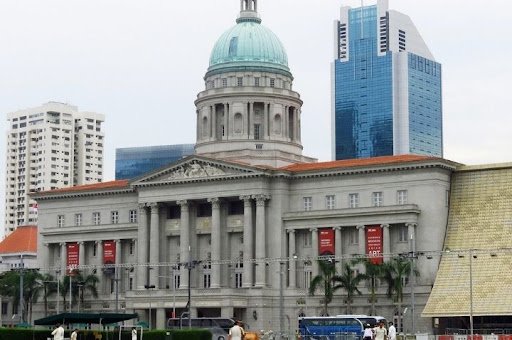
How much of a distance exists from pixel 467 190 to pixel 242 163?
993 inches

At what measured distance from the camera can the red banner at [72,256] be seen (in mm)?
149275

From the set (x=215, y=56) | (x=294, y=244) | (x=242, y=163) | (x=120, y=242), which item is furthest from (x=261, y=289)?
(x=215, y=56)

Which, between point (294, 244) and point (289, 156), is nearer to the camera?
point (294, 244)

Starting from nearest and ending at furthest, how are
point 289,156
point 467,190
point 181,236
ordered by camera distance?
point 467,190 < point 181,236 < point 289,156

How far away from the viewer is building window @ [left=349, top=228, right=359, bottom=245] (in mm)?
128500

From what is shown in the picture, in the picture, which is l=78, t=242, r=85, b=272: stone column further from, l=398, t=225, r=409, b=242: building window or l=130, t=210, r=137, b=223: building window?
l=398, t=225, r=409, b=242: building window

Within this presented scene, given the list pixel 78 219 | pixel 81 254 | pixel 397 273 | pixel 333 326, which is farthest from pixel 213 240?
pixel 333 326

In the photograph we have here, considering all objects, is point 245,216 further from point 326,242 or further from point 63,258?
point 63,258

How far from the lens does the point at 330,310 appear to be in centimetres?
12900

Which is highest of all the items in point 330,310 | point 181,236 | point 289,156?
point 289,156

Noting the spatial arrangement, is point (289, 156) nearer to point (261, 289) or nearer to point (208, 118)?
point (208, 118)

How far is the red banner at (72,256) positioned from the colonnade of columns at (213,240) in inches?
454

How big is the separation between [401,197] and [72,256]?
4565 centimetres

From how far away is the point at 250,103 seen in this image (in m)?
148
